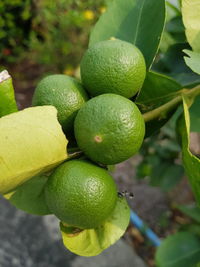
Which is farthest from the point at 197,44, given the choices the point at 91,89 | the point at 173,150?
the point at 173,150

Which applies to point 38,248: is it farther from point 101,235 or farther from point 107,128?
point 107,128

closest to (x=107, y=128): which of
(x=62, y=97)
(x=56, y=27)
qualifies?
(x=62, y=97)

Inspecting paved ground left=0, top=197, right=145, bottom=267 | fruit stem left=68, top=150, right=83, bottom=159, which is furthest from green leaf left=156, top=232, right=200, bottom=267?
fruit stem left=68, top=150, right=83, bottom=159

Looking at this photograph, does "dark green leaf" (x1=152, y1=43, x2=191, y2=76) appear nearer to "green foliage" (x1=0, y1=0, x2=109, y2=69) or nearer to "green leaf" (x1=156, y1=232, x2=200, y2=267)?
"green leaf" (x1=156, y1=232, x2=200, y2=267)

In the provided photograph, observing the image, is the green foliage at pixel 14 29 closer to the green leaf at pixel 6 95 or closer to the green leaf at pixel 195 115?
the green leaf at pixel 195 115

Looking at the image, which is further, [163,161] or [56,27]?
[56,27]

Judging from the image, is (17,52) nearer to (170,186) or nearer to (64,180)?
(170,186)
